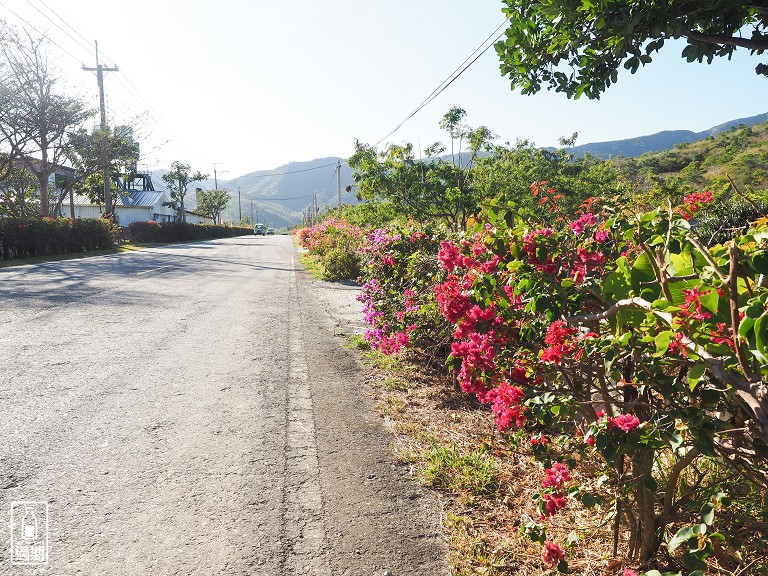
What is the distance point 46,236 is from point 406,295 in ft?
67.2

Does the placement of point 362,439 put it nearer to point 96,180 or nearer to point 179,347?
point 179,347

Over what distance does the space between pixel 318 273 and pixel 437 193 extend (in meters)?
5.42

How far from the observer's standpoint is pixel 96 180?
47469mm

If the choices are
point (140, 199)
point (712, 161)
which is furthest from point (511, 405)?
point (140, 199)

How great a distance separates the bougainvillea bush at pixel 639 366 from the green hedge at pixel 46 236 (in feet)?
68.6

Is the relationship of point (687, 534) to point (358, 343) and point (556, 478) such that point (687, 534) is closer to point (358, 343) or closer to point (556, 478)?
point (556, 478)

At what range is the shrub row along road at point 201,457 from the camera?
8.05 ft

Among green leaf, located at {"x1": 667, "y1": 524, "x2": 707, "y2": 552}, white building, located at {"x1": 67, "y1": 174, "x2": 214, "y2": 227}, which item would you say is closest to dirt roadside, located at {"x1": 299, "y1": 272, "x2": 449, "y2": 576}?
green leaf, located at {"x1": 667, "y1": 524, "x2": 707, "y2": 552}

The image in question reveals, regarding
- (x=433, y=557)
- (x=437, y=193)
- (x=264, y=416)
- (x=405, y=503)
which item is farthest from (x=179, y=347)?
(x=437, y=193)

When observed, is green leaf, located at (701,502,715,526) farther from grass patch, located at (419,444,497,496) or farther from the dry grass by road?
grass patch, located at (419,444,497,496)

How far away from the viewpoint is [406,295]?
567cm

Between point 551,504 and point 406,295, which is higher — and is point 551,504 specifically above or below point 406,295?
below

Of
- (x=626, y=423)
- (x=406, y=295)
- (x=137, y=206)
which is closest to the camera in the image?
(x=626, y=423)

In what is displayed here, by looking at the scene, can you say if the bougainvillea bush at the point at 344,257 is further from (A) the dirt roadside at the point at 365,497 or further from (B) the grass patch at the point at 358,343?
(A) the dirt roadside at the point at 365,497
